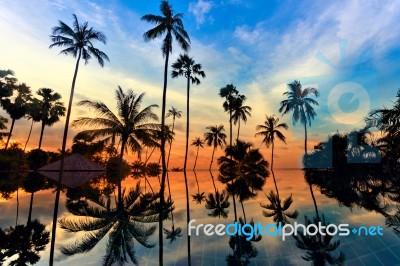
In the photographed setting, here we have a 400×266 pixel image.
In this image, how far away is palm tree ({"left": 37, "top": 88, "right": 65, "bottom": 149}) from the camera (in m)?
41.1

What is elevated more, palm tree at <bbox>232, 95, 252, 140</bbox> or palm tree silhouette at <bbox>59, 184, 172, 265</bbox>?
palm tree at <bbox>232, 95, 252, 140</bbox>

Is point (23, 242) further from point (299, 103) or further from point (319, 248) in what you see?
point (299, 103)

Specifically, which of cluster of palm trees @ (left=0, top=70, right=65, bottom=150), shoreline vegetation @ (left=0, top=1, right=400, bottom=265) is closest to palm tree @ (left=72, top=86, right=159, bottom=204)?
shoreline vegetation @ (left=0, top=1, right=400, bottom=265)

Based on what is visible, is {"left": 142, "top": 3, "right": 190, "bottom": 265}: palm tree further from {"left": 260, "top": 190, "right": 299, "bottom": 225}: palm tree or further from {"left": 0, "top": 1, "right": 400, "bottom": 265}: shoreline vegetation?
{"left": 260, "top": 190, "right": 299, "bottom": 225}: palm tree

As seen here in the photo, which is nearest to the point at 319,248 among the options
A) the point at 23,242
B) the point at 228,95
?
the point at 23,242

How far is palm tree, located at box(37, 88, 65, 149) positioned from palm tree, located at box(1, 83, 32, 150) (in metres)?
2.54

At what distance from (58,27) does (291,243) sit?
2736cm

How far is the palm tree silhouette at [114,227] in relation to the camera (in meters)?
4.42

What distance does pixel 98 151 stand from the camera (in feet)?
140

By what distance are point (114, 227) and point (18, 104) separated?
1597 inches

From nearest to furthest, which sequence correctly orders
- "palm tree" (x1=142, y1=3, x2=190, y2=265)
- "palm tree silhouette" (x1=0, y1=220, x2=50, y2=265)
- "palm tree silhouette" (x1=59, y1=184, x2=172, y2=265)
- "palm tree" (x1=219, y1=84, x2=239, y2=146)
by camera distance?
"palm tree silhouette" (x1=0, y1=220, x2=50, y2=265) → "palm tree silhouette" (x1=59, y1=184, x2=172, y2=265) → "palm tree" (x1=142, y1=3, x2=190, y2=265) → "palm tree" (x1=219, y1=84, x2=239, y2=146)

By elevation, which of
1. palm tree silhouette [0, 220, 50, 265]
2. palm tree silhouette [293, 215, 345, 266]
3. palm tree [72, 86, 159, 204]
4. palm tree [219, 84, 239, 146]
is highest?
palm tree [219, 84, 239, 146]

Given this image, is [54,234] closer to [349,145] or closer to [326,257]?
[326,257]

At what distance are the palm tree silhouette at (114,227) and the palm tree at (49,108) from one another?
1519 inches
